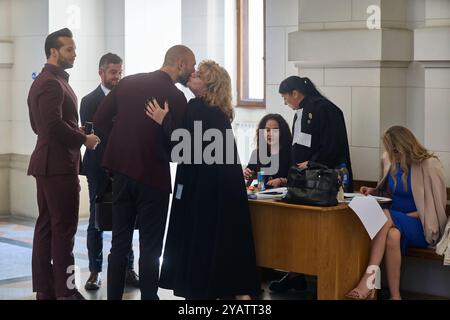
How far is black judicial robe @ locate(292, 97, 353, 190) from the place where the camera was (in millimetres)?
6723

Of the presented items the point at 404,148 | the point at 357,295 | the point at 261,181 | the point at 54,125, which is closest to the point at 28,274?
the point at 54,125

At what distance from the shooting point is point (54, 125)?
5.76 m

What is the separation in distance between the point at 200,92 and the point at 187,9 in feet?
16.4

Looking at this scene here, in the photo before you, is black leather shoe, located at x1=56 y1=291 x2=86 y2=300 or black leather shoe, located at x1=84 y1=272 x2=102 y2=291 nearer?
black leather shoe, located at x1=56 y1=291 x2=86 y2=300

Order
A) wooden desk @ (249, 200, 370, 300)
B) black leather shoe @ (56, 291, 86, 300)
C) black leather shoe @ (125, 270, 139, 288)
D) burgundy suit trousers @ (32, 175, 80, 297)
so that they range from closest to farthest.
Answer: wooden desk @ (249, 200, 370, 300) → burgundy suit trousers @ (32, 175, 80, 297) → black leather shoe @ (56, 291, 86, 300) → black leather shoe @ (125, 270, 139, 288)

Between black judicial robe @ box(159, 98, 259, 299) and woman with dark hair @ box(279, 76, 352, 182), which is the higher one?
woman with dark hair @ box(279, 76, 352, 182)

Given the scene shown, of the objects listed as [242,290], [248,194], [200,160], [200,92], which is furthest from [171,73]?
[242,290]

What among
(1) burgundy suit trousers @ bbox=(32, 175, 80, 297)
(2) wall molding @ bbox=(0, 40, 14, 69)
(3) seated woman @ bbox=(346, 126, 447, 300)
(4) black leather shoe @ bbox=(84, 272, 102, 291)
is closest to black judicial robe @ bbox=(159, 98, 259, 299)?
(1) burgundy suit trousers @ bbox=(32, 175, 80, 297)

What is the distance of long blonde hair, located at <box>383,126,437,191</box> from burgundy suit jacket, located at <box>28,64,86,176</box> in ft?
6.60

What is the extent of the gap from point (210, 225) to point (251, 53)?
5.63 metres

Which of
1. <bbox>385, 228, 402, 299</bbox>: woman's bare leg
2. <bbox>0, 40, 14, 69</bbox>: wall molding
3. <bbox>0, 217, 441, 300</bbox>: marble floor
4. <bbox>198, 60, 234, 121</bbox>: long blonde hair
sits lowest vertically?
<bbox>0, 217, 441, 300</bbox>: marble floor

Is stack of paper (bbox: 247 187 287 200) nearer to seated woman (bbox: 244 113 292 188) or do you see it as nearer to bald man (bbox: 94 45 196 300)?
seated woman (bbox: 244 113 292 188)

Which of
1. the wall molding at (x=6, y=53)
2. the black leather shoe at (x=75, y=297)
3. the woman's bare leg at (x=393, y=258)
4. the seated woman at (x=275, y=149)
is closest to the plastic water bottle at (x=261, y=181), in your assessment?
the seated woman at (x=275, y=149)

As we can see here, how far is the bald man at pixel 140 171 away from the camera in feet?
18.3
